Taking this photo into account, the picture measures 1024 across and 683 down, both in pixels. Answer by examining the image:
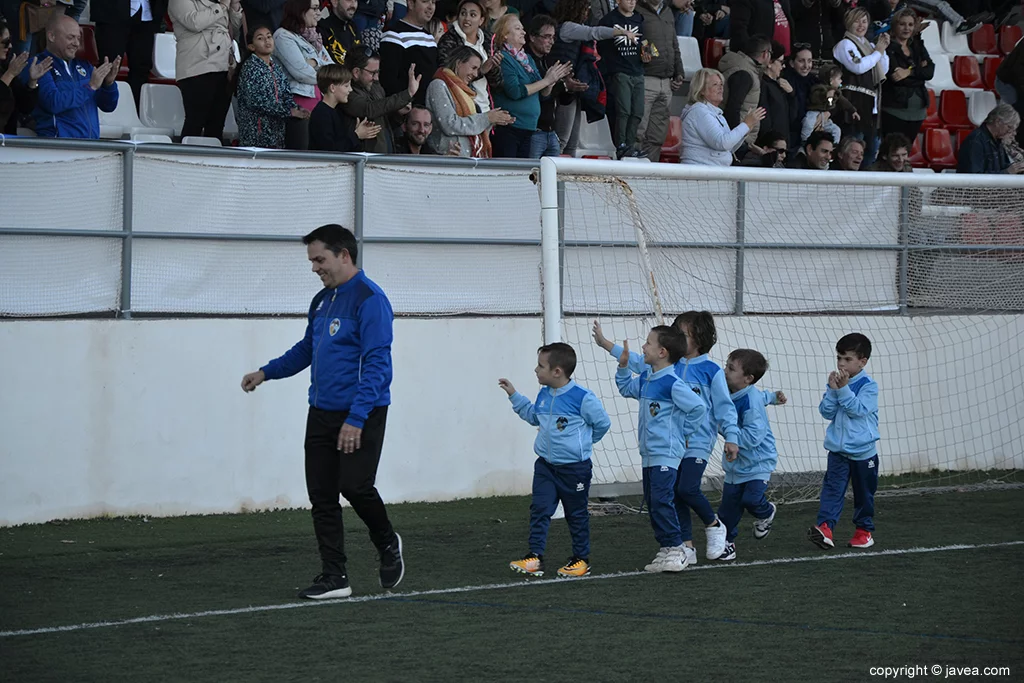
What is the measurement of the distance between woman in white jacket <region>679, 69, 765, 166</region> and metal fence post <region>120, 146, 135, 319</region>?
5127 millimetres

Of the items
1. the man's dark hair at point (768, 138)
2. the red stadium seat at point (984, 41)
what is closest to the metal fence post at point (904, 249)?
the man's dark hair at point (768, 138)

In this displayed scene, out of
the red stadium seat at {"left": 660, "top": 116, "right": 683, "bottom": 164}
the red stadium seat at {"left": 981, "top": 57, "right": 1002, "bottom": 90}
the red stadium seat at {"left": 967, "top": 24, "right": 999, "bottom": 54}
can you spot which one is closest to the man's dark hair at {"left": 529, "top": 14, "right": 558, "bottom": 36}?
the red stadium seat at {"left": 660, "top": 116, "right": 683, "bottom": 164}

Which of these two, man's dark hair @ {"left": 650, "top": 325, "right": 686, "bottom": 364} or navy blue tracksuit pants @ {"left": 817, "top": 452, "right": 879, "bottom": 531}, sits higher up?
man's dark hair @ {"left": 650, "top": 325, "right": 686, "bottom": 364}

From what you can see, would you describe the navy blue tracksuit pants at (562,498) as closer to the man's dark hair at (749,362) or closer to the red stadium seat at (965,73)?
the man's dark hair at (749,362)

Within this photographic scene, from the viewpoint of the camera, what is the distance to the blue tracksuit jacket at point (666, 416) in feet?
25.0

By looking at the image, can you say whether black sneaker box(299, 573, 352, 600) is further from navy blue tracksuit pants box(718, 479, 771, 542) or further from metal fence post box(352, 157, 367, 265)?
metal fence post box(352, 157, 367, 265)

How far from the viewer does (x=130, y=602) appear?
6922 mm

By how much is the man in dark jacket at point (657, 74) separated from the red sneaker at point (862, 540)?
5.52 metres

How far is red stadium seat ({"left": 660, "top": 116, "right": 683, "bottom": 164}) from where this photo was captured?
1376cm

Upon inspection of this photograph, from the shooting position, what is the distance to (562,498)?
25.6 feet

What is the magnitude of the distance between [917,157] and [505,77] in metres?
6.13

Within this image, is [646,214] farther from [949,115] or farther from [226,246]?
[949,115]

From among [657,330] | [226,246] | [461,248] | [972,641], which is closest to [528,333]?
[461,248]

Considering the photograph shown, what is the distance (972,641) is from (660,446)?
2.18 metres
